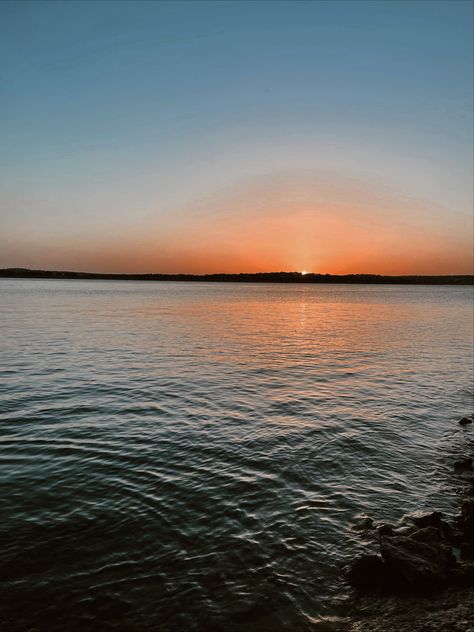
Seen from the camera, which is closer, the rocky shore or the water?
the rocky shore

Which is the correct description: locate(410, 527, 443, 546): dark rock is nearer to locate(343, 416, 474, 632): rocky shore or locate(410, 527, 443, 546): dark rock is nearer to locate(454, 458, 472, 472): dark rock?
locate(343, 416, 474, 632): rocky shore

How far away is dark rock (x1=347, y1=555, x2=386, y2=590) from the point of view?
9539 mm

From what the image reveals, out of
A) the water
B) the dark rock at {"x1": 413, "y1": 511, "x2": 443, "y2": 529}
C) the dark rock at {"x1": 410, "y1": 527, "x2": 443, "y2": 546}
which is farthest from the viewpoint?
the dark rock at {"x1": 413, "y1": 511, "x2": 443, "y2": 529}

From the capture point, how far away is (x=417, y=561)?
9578 millimetres

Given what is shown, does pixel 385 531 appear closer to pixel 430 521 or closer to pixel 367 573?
pixel 430 521

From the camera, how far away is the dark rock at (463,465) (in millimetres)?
16156

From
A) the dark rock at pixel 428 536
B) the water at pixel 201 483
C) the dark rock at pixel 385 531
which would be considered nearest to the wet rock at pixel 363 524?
the water at pixel 201 483

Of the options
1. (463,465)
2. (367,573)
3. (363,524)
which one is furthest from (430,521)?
(463,465)

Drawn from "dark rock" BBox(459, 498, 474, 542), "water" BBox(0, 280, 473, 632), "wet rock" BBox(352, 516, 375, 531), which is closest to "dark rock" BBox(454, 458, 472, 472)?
"water" BBox(0, 280, 473, 632)

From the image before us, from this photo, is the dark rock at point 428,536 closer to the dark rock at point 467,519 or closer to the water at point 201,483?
the dark rock at point 467,519

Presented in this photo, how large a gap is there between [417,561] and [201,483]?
6.74 meters

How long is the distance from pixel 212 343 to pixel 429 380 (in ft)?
73.0

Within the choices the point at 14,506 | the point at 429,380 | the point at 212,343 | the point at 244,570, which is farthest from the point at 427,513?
the point at 212,343

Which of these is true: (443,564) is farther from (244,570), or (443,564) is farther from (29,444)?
(29,444)
